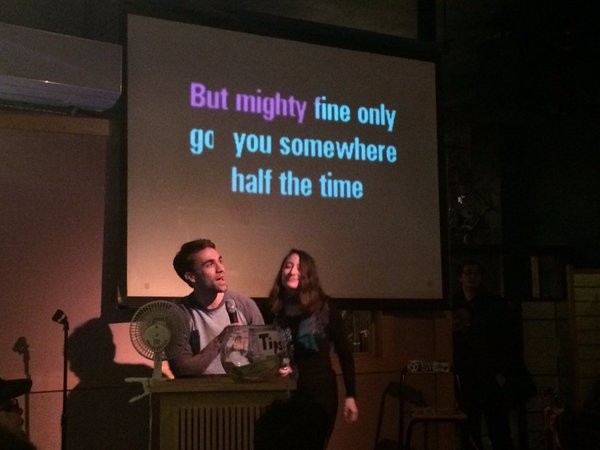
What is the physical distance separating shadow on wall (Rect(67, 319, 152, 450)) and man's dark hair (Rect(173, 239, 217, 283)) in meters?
0.43

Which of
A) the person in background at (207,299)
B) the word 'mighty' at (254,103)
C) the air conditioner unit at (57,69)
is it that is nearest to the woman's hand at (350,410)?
the person in background at (207,299)

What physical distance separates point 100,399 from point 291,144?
157cm

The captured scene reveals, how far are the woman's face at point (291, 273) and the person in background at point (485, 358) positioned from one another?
1.53 meters

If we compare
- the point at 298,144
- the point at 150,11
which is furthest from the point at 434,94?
the point at 150,11

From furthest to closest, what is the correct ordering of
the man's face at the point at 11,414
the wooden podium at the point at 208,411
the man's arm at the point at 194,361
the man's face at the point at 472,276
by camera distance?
the man's face at the point at 472,276 → the man's arm at the point at 194,361 → the man's face at the point at 11,414 → the wooden podium at the point at 208,411

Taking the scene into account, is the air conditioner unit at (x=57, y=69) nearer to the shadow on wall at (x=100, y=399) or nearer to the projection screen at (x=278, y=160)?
the projection screen at (x=278, y=160)

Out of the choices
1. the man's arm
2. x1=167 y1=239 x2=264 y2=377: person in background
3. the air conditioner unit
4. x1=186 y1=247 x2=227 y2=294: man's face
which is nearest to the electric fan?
the man's arm

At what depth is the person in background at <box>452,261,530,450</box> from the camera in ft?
14.9

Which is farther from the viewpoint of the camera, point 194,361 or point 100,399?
Result: point 100,399

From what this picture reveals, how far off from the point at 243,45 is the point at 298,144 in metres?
0.59

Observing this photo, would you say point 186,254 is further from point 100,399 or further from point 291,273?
point 100,399

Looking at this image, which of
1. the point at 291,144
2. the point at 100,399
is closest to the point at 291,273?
the point at 291,144

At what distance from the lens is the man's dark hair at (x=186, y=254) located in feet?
11.2

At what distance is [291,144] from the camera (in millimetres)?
3787
